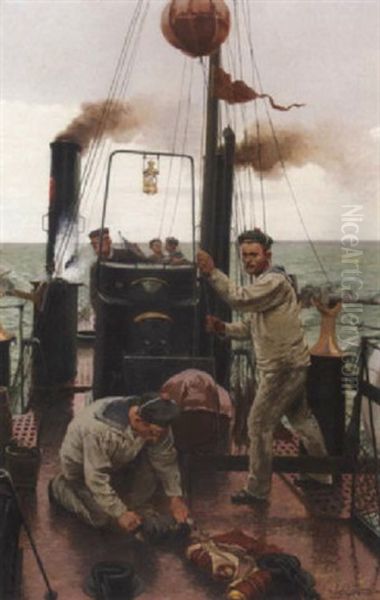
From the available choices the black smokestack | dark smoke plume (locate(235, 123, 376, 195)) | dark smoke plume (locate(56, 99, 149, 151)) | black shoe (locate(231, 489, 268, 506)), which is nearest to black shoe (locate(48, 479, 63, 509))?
black shoe (locate(231, 489, 268, 506))

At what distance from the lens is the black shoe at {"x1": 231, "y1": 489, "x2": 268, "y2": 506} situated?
3.20m

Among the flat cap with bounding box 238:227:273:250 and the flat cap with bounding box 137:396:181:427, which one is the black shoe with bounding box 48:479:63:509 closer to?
the flat cap with bounding box 137:396:181:427

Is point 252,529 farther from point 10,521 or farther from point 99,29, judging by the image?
point 99,29

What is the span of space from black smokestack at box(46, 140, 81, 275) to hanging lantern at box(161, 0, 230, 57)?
137cm

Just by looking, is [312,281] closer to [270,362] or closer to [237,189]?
[237,189]

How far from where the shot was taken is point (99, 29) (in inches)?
140

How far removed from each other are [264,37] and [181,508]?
2.51m

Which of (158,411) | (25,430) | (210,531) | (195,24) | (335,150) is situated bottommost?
(210,531)

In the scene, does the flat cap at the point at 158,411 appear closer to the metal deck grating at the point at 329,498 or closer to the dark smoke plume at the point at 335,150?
the metal deck grating at the point at 329,498

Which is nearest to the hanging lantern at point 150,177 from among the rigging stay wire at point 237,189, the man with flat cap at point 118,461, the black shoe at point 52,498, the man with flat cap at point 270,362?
the rigging stay wire at point 237,189

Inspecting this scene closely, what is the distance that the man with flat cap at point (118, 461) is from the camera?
268 centimetres

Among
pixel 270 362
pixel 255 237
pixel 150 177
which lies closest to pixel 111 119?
pixel 150 177

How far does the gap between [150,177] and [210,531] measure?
6.13 ft

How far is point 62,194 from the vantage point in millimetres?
4852
